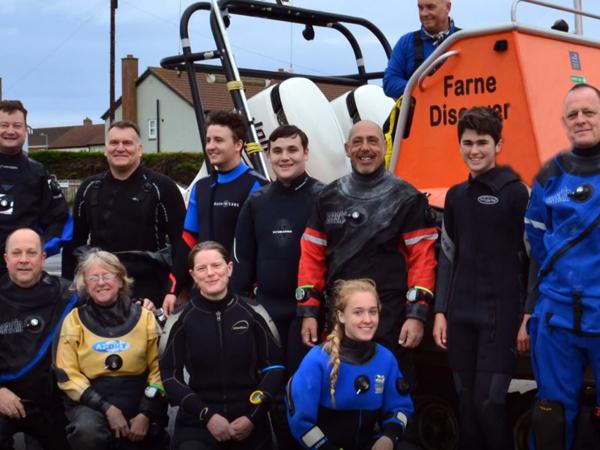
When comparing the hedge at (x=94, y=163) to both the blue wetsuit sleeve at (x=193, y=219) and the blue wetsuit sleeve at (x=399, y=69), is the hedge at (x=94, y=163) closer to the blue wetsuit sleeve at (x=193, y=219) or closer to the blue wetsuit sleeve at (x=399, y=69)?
the blue wetsuit sleeve at (x=399, y=69)

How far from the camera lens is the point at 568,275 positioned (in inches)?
160

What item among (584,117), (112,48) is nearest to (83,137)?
(112,48)

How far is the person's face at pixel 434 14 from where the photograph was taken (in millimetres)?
6082

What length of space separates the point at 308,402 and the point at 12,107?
2809 mm

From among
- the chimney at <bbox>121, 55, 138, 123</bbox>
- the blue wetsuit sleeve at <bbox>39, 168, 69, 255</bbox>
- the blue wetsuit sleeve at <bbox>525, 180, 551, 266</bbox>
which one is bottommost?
the blue wetsuit sleeve at <bbox>525, 180, 551, 266</bbox>

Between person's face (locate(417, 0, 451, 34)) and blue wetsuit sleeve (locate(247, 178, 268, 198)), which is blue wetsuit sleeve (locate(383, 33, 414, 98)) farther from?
blue wetsuit sleeve (locate(247, 178, 268, 198))

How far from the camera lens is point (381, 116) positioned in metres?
8.12

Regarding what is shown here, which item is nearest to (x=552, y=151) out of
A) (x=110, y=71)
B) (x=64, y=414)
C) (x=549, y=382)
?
(x=549, y=382)

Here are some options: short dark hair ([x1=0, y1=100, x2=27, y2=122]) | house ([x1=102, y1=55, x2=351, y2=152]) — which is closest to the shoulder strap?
short dark hair ([x1=0, y1=100, x2=27, y2=122])

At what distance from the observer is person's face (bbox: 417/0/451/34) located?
6.08m

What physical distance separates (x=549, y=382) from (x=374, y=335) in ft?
3.16

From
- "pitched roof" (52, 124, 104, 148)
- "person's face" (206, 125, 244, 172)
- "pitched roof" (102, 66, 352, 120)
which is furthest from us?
"pitched roof" (52, 124, 104, 148)

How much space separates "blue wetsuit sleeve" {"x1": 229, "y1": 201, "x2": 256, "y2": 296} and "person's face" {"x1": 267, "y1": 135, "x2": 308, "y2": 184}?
28 cm

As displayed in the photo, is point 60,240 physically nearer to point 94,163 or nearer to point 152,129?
→ point 94,163
